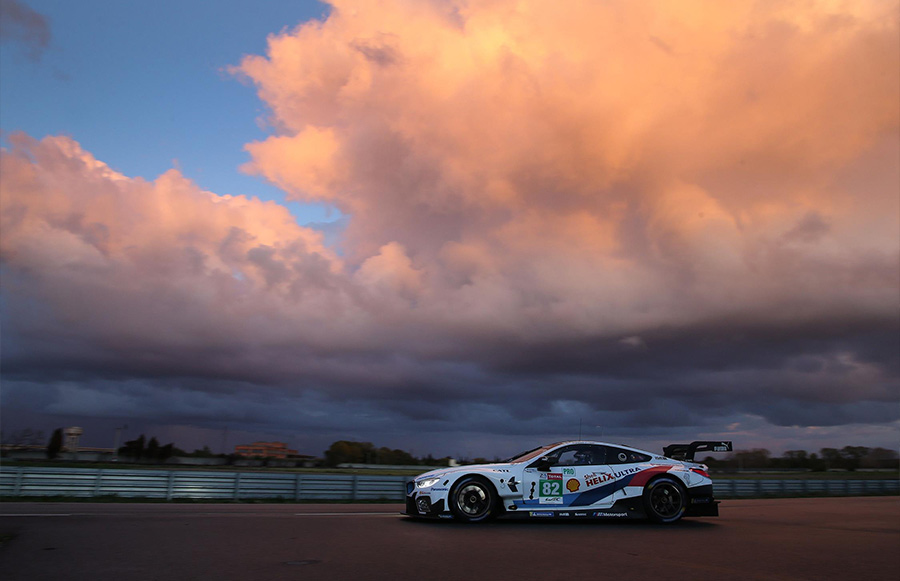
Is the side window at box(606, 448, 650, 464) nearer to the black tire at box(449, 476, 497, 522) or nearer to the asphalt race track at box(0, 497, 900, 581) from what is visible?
the asphalt race track at box(0, 497, 900, 581)

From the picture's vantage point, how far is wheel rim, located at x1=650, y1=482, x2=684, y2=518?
37.0 feet

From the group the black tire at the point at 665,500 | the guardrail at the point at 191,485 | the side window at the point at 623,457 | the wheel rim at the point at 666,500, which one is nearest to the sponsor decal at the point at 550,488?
the side window at the point at 623,457

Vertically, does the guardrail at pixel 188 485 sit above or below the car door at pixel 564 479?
below

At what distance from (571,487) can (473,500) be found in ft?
5.40

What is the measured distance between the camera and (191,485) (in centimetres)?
2059

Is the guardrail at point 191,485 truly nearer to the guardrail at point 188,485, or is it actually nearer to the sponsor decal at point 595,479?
the guardrail at point 188,485

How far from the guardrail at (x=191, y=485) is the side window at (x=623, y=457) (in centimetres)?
1198

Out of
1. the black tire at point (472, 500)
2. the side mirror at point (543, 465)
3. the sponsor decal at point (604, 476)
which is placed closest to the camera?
the black tire at point (472, 500)

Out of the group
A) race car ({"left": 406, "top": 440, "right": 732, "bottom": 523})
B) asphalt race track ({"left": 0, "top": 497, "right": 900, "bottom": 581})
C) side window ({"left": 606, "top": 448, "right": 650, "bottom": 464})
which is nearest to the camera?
asphalt race track ({"left": 0, "top": 497, "right": 900, "bottom": 581})

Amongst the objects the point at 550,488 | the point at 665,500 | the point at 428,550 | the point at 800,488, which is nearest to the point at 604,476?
the point at 550,488

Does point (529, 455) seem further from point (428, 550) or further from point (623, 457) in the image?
point (428, 550)

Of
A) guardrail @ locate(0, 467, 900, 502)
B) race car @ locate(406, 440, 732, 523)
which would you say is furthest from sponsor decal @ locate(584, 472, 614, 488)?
guardrail @ locate(0, 467, 900, 502)

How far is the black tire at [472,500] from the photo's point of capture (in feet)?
35.0

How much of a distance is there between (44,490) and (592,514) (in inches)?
637
